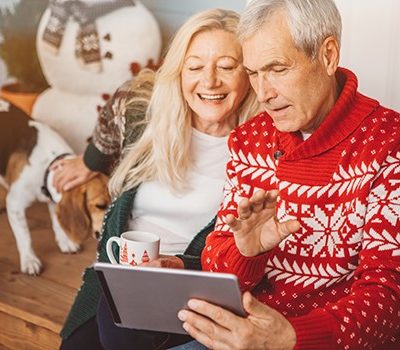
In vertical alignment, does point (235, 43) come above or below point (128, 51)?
above

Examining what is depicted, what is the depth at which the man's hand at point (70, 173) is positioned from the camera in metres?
2.64

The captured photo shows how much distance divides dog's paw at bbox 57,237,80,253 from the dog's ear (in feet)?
0.06

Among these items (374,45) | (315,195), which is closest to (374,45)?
(374,45)

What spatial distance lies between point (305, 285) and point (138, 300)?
1.17 feet

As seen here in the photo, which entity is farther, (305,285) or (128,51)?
(128,51)

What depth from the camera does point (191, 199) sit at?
2.14m

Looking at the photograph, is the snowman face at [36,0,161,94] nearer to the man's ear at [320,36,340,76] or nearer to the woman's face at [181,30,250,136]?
the woman's face at [181,30,250,136]

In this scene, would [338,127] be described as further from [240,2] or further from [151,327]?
[240,2]

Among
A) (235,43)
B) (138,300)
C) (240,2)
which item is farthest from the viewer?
(240,2)

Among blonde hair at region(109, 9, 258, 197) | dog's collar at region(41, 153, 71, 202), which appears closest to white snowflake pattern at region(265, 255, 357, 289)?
blonde hair at region(109, 9, 258, 197)

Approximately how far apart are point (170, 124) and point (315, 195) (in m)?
0.60

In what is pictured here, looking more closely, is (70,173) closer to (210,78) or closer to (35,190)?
(35,190)

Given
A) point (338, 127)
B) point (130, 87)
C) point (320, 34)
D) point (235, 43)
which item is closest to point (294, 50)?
point (320, 34)

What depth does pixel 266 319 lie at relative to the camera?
4.71 ft
